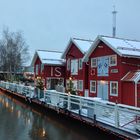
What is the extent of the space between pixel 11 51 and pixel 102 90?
37236 mm

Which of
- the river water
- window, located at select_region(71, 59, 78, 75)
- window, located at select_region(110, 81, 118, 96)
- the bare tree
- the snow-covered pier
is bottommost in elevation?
the river water

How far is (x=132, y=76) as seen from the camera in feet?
64.2

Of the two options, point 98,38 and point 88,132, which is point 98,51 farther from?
point 88,132

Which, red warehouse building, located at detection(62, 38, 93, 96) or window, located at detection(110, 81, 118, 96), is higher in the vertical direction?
red warehouse building, located at detection(62, 38, 93, 96)

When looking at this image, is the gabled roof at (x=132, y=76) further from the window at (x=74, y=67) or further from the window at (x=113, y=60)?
the window at (x=74, y=67)

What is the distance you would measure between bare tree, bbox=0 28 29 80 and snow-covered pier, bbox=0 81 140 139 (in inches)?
1479

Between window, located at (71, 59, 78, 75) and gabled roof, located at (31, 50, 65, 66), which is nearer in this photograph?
window, located at (71, 59, 78, 75)

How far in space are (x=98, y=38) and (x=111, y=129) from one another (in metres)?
12.5

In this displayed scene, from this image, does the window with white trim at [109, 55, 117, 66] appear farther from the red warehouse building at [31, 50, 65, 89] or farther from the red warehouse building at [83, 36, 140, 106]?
the red warehouse building at [31, 50, 65, 89]

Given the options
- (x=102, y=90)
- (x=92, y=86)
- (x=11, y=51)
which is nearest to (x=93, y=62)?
(x=92, y=86)

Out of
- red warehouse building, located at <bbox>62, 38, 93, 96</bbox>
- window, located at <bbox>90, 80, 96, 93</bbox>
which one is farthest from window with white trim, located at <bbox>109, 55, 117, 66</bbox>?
red warehouse building, located at <bbox>62, 38, 93, 96</bbox>

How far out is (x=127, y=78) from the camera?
19953mm

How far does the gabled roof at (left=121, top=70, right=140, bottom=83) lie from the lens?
1889 cm

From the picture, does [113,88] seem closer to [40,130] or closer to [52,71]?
[40,130]
